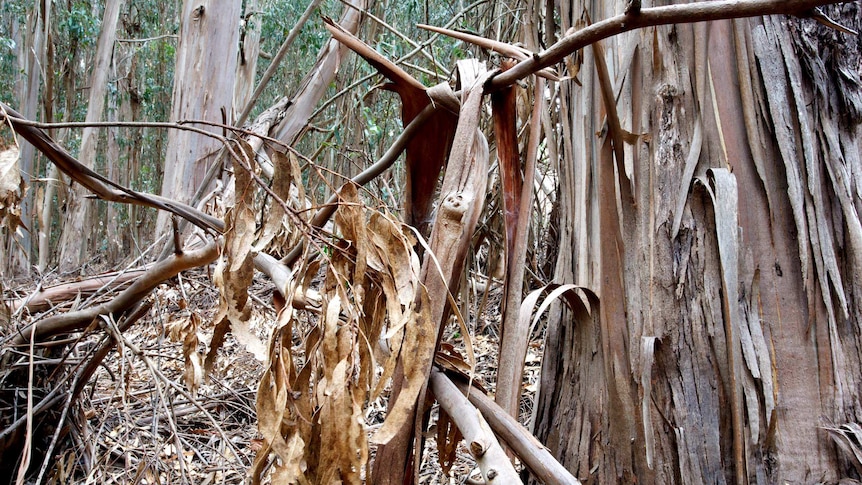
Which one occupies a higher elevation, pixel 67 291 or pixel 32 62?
pixel 32 62

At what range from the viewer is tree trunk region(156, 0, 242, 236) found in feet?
16.0

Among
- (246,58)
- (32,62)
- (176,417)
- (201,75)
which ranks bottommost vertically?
(176,417)

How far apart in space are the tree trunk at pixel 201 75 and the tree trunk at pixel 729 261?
4368 millimetres

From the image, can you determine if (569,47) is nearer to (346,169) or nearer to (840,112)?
(840,112)

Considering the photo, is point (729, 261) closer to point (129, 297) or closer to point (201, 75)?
point (129, 297)

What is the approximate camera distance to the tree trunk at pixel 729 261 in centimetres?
85

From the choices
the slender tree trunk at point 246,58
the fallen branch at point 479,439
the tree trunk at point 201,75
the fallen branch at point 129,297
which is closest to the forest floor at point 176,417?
the fallen branch at point 129,297

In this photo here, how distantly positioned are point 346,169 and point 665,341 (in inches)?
160

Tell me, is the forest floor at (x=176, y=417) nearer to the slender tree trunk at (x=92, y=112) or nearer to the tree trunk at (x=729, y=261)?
the tree trunk at (x=729, y=261)

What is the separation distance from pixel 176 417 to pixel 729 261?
87.4 inches

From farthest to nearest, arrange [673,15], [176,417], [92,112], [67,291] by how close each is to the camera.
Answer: [92,112] → [176,417] → [67,291] → [673,15]

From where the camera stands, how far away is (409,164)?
38.3 inches

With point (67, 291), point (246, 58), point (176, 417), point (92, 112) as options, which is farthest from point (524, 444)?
point (92, 112)

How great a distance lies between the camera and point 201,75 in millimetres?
5012
